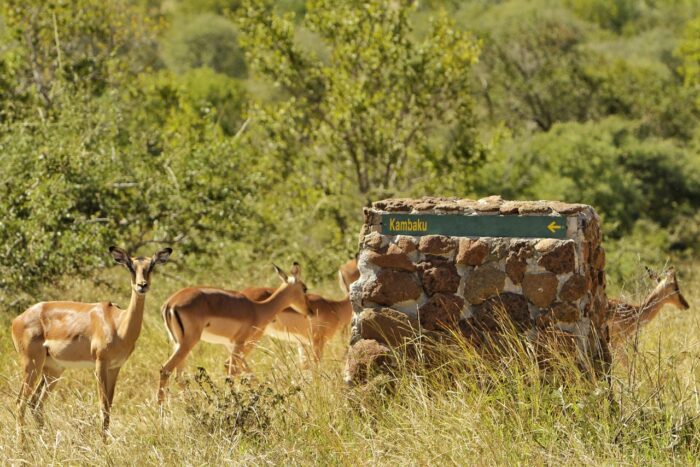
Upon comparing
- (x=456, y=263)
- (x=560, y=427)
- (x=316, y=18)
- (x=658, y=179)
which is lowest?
(x=658, y=179)

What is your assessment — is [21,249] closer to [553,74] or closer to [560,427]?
[560,427]

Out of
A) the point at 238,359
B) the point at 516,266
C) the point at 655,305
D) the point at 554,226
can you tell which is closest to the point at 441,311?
the point at 516,266

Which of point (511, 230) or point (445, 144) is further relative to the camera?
point (445, 144)

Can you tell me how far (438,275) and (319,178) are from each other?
10.5m

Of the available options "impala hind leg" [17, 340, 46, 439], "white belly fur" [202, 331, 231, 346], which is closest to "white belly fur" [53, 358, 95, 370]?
"impala hind leg" [17, 340, 46, 439]

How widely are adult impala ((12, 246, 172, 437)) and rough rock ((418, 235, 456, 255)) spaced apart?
191 centimetres

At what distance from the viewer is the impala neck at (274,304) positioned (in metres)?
10.4

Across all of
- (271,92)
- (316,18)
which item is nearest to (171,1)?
(271,92)

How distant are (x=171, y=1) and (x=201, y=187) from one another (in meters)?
62.4

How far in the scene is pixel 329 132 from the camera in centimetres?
1767

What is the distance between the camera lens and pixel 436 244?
25.1ft

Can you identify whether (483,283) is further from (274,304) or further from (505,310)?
(274,304)

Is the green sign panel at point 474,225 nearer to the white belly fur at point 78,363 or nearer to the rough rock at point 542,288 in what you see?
the rough rock at point 542,288

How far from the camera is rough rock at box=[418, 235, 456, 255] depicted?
764 centimetres
